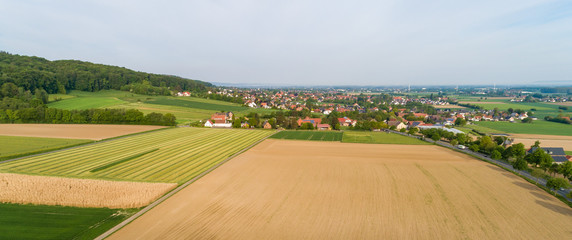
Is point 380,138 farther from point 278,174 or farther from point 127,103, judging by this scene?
point 127,103

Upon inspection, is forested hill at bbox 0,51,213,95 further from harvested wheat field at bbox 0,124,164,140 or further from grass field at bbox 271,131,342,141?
grass field at bbox 271,131,342,141

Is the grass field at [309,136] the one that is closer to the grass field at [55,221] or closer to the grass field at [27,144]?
the grass field at [55,221]

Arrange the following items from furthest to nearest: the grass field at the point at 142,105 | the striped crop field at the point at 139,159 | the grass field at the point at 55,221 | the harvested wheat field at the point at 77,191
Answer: the grass field at the point at 142,105 < the striped crop field at the point at 139,159 < the harvested wheat field at the point at 77,191 < the grass field at the point at 55,221

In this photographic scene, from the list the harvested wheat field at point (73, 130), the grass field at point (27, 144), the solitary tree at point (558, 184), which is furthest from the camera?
the harvested wheat field at point (73, 130)

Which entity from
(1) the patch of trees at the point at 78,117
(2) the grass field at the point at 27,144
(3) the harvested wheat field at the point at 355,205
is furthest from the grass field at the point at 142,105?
(3) the harvested wheat field at the point at 355,205

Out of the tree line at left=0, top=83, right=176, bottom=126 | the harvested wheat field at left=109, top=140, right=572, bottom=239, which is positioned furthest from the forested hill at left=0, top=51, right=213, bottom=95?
the harvested wheat field at left=109, top=140, right=572, bottom=239
